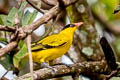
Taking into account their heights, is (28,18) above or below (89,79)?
above

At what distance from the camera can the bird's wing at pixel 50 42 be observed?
2437mm

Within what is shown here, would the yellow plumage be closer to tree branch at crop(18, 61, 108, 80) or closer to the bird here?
the bird

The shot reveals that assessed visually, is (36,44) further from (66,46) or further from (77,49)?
(77,49)

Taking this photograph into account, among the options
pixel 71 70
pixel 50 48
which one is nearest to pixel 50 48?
pixel 50 48

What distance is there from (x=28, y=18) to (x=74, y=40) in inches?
45.9

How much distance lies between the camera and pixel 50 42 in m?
2.57

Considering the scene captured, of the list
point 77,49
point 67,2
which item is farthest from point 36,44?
point 67,2

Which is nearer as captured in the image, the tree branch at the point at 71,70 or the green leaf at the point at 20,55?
the green leaf at the point at 20,55

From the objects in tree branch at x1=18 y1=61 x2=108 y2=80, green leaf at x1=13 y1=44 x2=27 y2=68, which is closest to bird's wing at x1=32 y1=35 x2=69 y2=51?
tree branch at x1=18 y1=61 x2=108 y2=80

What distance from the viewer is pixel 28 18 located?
69.8 inches

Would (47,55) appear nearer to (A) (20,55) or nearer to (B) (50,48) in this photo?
(B) (50,48)

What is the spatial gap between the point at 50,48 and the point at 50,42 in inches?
2.7

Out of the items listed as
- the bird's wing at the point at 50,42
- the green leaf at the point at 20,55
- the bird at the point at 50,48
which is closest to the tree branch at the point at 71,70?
the green leaf at the point at 20,55

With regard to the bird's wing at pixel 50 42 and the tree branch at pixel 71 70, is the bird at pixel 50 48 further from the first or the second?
the tree branch at pixel 71 70
